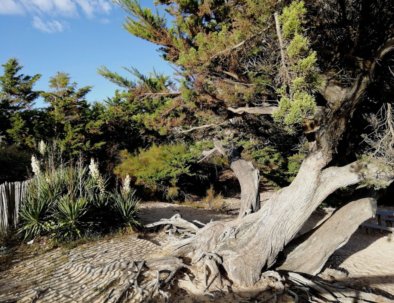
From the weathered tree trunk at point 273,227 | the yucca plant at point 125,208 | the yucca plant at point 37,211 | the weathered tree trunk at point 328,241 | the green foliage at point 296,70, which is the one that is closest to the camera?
the green foliage at point 296,70

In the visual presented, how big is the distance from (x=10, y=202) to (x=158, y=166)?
20.1 ft

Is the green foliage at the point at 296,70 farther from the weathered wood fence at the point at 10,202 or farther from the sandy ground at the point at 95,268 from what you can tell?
the weathered wood fence at the point at 10,202

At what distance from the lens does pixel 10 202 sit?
5.89m

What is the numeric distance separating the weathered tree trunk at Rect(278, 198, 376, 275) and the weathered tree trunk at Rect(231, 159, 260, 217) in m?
1.33

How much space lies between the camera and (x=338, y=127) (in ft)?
14.8

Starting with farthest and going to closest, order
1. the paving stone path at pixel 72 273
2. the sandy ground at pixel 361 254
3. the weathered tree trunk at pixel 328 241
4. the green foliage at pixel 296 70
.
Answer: the sandy ground at pixel 361 254 < the weathered tree trunk at pixel 328 241 < the paving stone path at pixel 72 273 < the green foliage at pixel 296 70

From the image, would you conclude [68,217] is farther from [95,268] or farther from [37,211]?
[95,268]

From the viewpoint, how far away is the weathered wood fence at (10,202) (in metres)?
5.76

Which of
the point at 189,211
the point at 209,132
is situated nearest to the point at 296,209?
the point at 209,132

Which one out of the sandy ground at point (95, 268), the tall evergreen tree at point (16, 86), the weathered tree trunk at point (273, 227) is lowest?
the sandy ground at point (95, 268)

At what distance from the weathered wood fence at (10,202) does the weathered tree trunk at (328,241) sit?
529 cm

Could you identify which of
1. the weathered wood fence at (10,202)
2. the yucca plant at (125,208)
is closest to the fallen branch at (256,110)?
the yucca plant at (125,208)

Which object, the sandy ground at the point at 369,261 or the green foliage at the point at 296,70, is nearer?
the green foliage at the point at 296,70

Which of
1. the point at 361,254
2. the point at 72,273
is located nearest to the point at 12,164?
the point at 72,273
